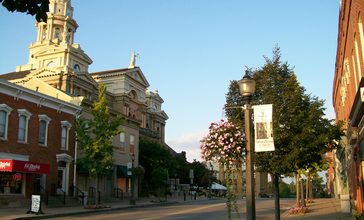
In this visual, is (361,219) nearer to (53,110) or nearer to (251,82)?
(251,82)

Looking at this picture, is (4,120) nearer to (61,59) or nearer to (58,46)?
(61,59)

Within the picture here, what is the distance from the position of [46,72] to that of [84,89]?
17.4ft

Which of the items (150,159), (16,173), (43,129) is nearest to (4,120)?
(16,173)

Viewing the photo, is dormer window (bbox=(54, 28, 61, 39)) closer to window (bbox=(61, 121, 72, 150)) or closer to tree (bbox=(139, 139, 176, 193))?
tree (bbox=(139, 139, 176, 193))

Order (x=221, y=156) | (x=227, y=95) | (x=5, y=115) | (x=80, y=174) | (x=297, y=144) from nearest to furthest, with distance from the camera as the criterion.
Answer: (x=221, y=156) → (x=297, y=144) → (x=227, y=95) → (x=5, y=115) → (x=80, y=174)

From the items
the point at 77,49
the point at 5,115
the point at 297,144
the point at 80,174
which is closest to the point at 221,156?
the point at 297,144

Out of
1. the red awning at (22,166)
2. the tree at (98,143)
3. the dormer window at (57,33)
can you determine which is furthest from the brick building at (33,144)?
the dormer window at (57,33)

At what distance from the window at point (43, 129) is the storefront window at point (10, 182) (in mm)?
3524

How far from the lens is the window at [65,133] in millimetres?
35719

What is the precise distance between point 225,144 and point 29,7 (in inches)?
243

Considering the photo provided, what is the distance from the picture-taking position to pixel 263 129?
33.7 feet

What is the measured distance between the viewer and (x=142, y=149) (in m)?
59.0

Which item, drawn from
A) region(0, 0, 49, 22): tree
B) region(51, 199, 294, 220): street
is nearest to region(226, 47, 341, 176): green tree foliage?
region(51, 199, 294, 220): street

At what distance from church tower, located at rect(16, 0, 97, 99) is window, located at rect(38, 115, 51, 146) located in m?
12.2
